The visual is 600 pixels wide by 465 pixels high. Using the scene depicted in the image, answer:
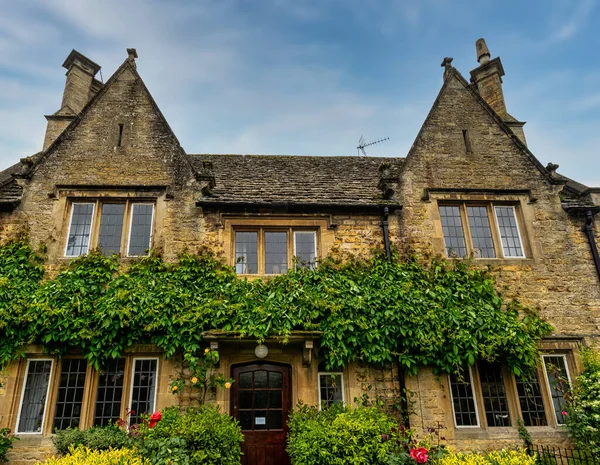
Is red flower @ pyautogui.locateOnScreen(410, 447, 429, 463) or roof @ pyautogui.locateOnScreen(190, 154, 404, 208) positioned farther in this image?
roof @ pyautogui.locateOnScreen(190, 154, 404, 208)

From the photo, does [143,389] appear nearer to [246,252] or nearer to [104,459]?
[104,459]

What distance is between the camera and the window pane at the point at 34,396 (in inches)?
335

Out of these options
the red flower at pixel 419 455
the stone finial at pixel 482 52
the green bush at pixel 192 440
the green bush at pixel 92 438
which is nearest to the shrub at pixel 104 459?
the green bush at pixel 192 440

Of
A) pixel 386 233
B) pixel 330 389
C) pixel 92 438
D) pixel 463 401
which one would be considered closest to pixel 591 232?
pixel 386 233

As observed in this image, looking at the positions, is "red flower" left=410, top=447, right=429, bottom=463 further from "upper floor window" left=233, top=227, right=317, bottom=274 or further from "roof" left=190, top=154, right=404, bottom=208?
"roof" left=190, top=154, right=404, bottom=208

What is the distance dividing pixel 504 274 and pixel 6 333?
1138 centimetres

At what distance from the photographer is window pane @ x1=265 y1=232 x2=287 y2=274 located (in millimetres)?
10211

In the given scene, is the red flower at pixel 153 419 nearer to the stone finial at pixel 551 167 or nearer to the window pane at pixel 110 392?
the window pane at pixel 110 392

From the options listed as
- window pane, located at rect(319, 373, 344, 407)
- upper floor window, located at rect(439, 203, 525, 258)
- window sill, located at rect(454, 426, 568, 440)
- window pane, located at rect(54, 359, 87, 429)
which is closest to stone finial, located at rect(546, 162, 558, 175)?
upper floor window, located at rect(439, 203, 525, 258)

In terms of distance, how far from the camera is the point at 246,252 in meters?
10.3

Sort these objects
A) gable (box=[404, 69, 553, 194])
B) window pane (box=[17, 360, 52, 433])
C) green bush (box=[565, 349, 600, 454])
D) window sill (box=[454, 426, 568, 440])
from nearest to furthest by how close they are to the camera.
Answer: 1. green bush (box=[565, 349, 600, 454])
2. window pane (box=[17, 360, 52, 433])
3. window sill (box=[454, 426, 568, 440])
4. gable (box=[404, 69, 553, 194])

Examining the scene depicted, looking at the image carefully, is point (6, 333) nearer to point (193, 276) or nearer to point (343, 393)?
point (193, 276)

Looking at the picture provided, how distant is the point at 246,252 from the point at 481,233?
20.4 feet

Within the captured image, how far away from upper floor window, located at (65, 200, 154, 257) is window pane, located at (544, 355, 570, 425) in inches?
390
